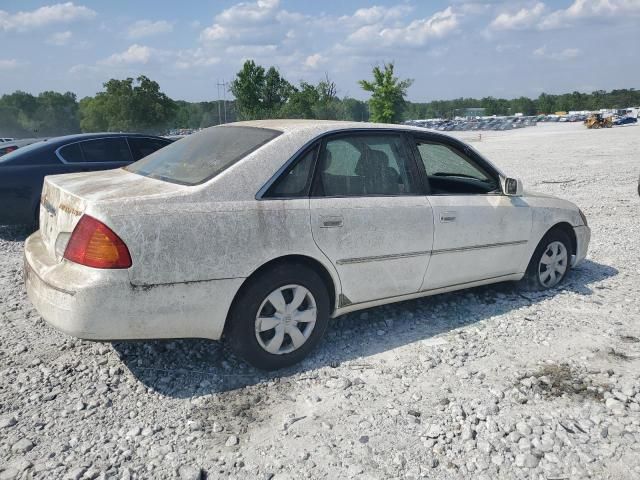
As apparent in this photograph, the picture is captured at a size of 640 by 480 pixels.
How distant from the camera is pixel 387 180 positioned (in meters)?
3.90

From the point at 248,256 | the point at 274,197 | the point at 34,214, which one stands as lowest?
the point at 34,214

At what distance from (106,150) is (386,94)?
53766mm

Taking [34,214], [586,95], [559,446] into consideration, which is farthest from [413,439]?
[586,95]

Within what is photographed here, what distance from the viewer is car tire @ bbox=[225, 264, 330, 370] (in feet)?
10.6

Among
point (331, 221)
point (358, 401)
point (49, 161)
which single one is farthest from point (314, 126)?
point (49, 161)

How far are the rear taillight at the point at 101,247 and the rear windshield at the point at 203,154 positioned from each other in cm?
63

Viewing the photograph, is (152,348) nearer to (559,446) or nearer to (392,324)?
(392,324)

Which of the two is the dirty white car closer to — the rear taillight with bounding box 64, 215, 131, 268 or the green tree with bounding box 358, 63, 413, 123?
the rear taillight with bounding box 64, 215, 131, 268

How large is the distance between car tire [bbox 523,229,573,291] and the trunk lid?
11.2 feet

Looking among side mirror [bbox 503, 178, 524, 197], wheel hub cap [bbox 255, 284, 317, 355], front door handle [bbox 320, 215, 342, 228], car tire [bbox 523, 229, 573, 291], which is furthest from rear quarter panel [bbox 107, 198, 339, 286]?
car tire [bbox 523, 229, 573, 291]

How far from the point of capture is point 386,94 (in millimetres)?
58094

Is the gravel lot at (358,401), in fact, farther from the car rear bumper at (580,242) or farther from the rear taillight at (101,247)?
the rear taillight at (101,247)

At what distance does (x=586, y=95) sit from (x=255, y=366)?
16435 cm

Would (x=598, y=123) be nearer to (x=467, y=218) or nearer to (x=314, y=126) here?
(x=467, y=218)
